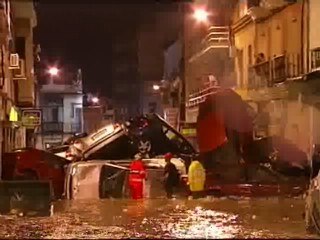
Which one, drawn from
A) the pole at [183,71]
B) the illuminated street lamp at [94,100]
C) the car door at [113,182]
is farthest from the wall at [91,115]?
the car door at [113,182]

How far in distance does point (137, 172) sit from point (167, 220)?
4381 mm

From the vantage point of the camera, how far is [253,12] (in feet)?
112

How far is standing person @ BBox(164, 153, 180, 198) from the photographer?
19.3 meters

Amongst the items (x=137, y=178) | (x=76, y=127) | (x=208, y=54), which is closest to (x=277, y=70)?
(x=137, y=178)

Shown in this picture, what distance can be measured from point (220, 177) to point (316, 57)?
736 cm

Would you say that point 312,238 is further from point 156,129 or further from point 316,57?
point 316,57

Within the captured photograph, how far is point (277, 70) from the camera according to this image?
2962 centimetres

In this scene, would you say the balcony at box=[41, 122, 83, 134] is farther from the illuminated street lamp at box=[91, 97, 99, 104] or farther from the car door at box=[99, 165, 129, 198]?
the car door at box=[99, 165, 129, 198]

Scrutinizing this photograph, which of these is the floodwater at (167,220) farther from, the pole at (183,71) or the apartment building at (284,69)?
the pole at (183,71)

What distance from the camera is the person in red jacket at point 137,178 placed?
19109 mm

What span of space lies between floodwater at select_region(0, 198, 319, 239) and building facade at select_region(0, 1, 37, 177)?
1233 cm

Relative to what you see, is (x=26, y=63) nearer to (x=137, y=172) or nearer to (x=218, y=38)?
(x=218, y=38)

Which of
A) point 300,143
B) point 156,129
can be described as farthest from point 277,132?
point 156,129

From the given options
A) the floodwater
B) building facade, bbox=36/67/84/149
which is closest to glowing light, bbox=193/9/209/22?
the floodwater
